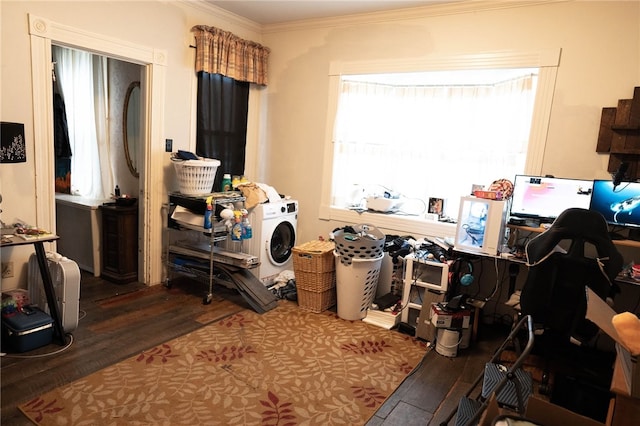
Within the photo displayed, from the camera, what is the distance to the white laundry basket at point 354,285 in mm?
3254

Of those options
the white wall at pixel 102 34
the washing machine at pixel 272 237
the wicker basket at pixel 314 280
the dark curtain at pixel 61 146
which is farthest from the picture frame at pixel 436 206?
the dark curtain at pixel 61 146

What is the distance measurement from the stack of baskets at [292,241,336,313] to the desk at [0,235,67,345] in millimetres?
1746

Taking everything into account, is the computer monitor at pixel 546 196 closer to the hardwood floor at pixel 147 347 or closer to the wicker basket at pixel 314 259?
the hardwood floor at pixel 147 347

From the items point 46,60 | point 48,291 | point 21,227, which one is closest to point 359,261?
point 48,291

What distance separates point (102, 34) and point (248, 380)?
109 inches

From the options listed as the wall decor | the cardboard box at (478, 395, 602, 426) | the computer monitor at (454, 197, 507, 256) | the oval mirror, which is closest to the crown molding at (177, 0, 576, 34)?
the oval mirror

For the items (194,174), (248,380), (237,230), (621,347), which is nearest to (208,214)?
(237,230)

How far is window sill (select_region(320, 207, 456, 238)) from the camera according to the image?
360cm

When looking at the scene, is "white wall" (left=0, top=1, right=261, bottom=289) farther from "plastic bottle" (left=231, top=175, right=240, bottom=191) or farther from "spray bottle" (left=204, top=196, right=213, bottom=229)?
"spray bottle" (left=204, top=196, right=213, bottom=229)

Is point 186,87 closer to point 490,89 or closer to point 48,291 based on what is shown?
point 48,291

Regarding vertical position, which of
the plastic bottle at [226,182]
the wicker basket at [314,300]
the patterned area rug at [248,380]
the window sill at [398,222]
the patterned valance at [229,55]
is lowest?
the patterned area rug at [248,380]

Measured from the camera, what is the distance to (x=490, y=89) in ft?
11.8

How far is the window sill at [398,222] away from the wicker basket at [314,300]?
817 mm

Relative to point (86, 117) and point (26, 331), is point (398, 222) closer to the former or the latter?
point (26, 331)
